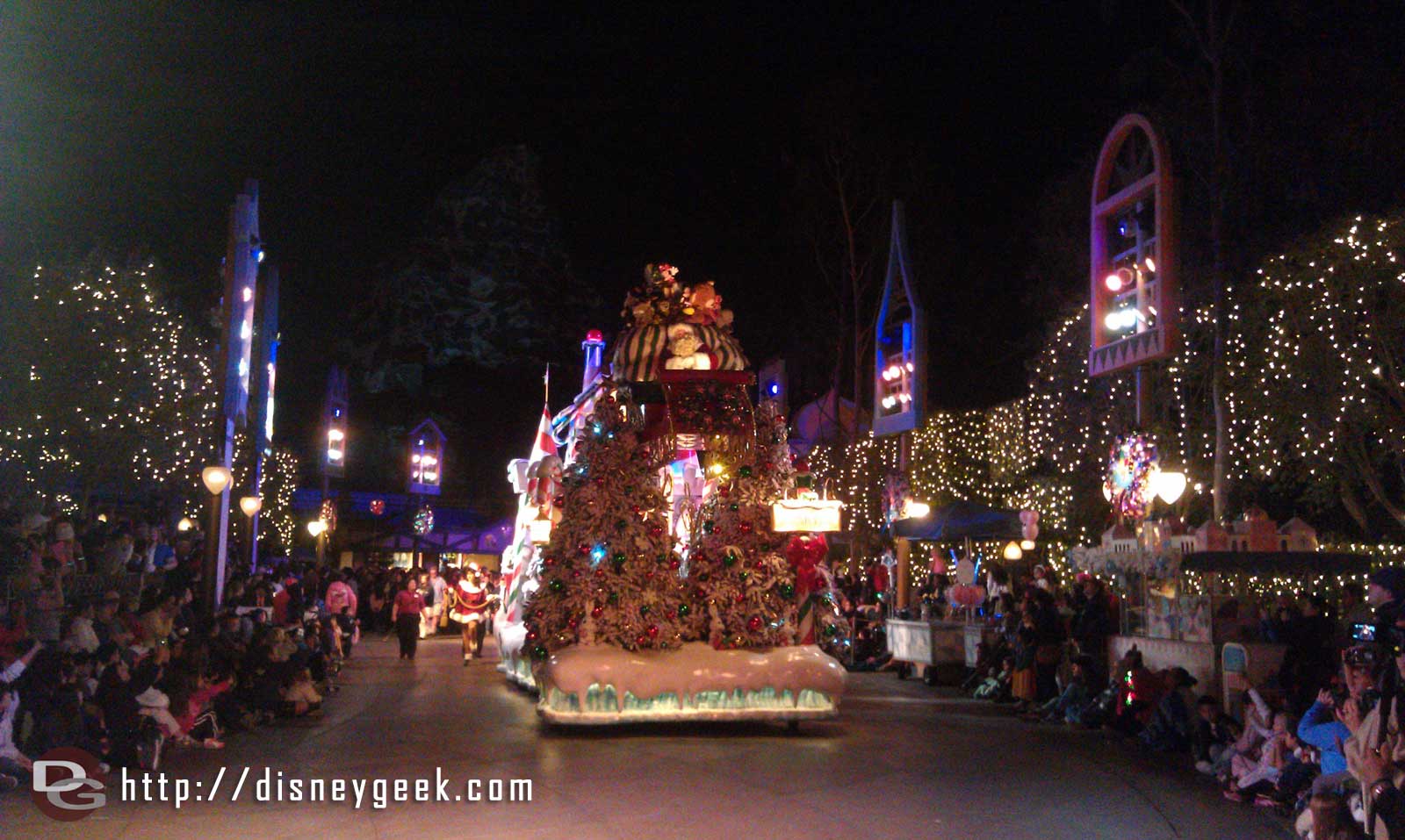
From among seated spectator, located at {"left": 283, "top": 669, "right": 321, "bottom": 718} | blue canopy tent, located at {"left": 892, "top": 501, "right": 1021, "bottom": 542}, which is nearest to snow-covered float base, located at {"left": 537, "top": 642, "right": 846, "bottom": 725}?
→ seated spectator, located at {"left": 283, "top": 669, "right": 321, "bottom": 718}

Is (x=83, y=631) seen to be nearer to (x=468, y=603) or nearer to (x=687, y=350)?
(x=687, y=350)

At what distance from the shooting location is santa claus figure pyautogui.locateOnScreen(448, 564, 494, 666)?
22.2m

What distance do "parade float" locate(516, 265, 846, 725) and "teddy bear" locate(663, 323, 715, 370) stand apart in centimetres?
10

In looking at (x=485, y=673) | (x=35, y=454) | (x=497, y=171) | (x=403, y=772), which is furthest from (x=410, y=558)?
(x=403, y=772)

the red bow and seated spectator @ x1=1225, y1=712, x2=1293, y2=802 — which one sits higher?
the red bow

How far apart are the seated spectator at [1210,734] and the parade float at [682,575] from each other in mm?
3392

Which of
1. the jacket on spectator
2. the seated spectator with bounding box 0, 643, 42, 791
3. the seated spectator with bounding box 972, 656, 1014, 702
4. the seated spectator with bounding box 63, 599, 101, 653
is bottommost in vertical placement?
the seated spectator with bounding box 972, 656, 1014, 702

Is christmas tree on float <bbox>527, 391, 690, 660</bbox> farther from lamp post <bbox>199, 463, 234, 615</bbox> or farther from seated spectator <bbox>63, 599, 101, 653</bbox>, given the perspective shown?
lamp post <bbox>199, 463, 234, 615</bbox>

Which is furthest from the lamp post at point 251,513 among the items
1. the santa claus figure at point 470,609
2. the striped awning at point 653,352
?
the striped awning at point 653,352

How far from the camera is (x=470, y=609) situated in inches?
883

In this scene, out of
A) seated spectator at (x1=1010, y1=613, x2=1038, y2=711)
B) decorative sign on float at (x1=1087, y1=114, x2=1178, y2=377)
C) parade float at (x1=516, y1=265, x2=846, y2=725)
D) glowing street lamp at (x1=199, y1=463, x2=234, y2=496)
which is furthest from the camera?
seated spectator at (x1=1010, y1=613, x2=1038, y2=711)

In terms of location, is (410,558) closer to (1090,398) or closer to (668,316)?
(1090,398)

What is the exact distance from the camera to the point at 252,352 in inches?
898

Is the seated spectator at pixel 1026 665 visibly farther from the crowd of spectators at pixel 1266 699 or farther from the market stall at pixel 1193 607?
the market stall at pixel 1193 607
